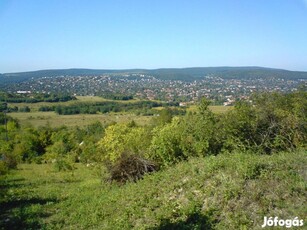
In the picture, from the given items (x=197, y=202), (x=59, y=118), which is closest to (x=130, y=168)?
(x=197, y=202)

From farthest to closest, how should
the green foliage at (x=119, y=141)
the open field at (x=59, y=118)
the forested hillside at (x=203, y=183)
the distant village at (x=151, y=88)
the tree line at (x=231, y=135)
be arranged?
the distant village at (x=151, y=88) → the open field at (x=59, y=118) → the green foliage at (x=119, y=141) → the tree line at (x=231, y=135) → the forested hillside at (x=203, y=183)

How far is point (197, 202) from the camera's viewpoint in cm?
904

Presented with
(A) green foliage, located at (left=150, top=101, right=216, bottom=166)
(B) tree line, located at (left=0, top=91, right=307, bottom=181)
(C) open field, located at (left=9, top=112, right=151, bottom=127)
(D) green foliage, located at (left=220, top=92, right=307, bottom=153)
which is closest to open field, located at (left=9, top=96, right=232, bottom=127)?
(C) open field, located at (left=9, top=112, right=151, bottom=127)

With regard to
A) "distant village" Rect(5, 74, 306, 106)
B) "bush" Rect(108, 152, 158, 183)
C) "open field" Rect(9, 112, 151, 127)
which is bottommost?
"open field" Rect(9, 112, 151, 127)

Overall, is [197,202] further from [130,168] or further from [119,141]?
[119,141]

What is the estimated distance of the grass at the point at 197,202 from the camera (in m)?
8.10

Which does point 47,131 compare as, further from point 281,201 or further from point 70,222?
point 281,201

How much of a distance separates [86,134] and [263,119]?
5554 cm

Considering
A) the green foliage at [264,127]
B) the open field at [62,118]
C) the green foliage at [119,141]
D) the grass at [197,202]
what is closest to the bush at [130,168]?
the grass at [197,202]

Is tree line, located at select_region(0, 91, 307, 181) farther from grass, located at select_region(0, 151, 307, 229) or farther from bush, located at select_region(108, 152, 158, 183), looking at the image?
grass, located at select_region(0, 151, 307, 229)

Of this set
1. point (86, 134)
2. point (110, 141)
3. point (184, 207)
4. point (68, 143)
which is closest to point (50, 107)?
point (86, 134)

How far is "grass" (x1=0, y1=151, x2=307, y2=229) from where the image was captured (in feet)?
26.6

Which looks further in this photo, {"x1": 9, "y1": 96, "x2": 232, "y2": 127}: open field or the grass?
{"x1": 9, "y1": 96, "x2": 232, "y2": 127}: open field

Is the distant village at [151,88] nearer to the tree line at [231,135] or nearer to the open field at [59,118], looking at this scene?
the open field at [59,118]
